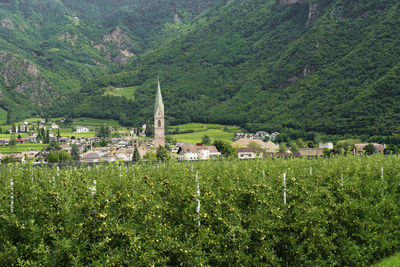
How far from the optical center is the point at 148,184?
492 inches

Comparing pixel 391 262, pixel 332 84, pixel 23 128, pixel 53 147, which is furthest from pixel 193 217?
pixel 23 128

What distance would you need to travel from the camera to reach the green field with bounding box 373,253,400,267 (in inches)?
594

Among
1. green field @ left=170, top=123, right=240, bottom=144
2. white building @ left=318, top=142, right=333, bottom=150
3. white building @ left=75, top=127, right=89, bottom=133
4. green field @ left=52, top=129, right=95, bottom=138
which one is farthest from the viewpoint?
white building @ left=75, top=127, right=89, bottom=133

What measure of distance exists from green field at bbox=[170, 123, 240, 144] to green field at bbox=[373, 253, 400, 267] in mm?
115804

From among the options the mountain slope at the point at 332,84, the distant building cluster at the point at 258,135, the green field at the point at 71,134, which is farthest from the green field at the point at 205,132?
the green field at the point at 71,134

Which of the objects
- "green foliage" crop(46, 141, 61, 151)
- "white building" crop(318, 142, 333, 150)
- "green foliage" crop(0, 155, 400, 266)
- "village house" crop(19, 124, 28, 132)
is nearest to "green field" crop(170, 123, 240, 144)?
"white building" crop(318, 142, 333, 150)

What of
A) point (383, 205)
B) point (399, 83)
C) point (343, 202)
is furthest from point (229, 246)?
point (399, 83)

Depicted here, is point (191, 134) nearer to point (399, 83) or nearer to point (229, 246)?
point (399, 83)

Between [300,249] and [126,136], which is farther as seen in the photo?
[126,136]

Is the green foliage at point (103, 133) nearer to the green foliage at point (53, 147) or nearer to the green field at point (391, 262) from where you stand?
the green foliage at point (53, 147)

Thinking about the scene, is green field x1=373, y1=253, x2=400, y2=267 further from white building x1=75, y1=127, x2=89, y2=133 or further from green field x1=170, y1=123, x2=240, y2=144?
white building x1=75, y1=127, x2=89, y2=133

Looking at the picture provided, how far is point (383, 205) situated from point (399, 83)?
106577 mm

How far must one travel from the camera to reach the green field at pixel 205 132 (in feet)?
458

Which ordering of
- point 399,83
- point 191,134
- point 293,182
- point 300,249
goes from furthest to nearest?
point 191,134
point 399,83
point 293,182
point 300,249
